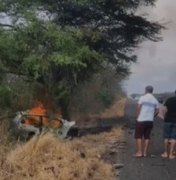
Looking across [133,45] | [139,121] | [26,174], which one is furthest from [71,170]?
[133,45]

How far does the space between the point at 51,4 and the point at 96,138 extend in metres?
11.1

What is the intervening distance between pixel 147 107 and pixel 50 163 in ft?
13.7

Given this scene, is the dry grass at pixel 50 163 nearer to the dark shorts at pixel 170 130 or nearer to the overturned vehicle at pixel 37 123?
the dark shorts at pixel 170 130

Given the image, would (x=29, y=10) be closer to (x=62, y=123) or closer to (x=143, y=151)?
(x=62, y=123)

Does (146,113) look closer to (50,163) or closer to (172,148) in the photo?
(172,148)

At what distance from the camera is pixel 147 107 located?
18.9 m

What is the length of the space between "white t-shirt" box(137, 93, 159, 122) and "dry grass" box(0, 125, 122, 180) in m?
1.76

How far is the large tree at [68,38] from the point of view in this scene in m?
28.0

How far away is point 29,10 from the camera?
94.7ft

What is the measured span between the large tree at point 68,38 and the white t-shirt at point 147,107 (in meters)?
9.34

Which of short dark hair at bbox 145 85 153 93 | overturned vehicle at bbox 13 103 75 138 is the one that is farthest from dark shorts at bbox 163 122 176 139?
overturned vehicle at bbox 13 103 75 138

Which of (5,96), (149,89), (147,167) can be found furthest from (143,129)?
(5,96)

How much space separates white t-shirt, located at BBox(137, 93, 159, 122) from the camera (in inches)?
743

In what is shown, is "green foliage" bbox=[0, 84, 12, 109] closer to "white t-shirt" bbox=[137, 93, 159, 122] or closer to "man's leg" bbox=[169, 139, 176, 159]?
"white t-shirt" bbox=[137, 93, 159, 122]
